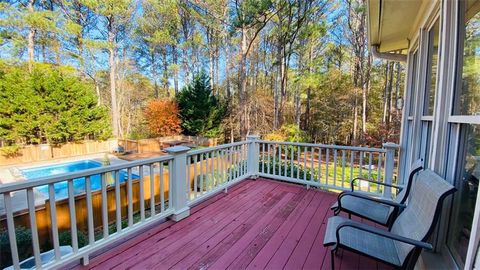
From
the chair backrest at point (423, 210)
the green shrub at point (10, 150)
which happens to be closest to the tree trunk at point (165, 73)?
the green shrub at point (10, 150)

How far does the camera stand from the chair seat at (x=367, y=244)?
161cm

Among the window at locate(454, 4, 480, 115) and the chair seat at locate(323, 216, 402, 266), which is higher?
the window at locate(454, 4, 480, 115)

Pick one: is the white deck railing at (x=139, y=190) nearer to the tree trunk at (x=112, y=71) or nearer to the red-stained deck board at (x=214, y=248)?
the red-stained deck board at (x=214, y=248)

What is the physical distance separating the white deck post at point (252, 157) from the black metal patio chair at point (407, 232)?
259 centimetres

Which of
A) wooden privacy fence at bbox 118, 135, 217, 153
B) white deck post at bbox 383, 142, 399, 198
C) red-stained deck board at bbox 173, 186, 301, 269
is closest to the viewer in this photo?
red-stained deck board at bbox 173, 186, 301, 269

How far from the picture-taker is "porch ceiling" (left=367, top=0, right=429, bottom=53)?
2.32 meters

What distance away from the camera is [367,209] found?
7.79 ft

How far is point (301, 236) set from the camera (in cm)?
247

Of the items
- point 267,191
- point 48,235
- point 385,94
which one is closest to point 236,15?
point 385,94

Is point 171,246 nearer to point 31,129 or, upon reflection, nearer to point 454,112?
point 454,112

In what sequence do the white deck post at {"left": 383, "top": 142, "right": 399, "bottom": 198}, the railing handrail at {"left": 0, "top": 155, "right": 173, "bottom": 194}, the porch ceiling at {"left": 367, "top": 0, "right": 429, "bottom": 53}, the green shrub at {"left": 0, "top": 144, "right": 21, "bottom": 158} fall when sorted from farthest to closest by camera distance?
the green shrub at {"left": 0, "top": 144, "right": 21, "bottom": 158} < the white deck post at {"left": 383, "top": 142, "right": 399, "bottom": 198} < the porch ceiling at {"left": 367, "top": 0, "right": 429, "bottom": 53} < the railing handrail at {"left": 0, "top": 155, "right": 173, "bottom": 194}

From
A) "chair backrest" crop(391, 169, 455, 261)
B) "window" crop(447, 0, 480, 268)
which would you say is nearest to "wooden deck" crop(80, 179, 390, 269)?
"chair backrest" crop(391, 169, 455, 261)

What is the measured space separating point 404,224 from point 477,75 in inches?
44.9

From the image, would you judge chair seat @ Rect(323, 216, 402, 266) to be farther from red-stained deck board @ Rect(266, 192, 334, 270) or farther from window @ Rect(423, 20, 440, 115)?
window @ Rect(423, 20, 440, 115)
